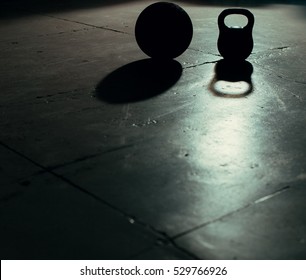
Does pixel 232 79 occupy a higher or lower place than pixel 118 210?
higher

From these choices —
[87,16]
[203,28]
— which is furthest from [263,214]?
[87,16]

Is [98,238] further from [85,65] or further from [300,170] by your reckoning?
[85,65]

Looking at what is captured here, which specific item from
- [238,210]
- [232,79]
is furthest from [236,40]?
[238,210]

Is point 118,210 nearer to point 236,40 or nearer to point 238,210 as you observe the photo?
point 238,210

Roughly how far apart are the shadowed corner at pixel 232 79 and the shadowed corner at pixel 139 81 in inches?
13.6

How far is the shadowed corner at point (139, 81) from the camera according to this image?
4734mm

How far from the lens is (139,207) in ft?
9.70

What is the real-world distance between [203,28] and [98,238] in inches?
196

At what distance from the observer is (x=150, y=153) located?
11.8 ft

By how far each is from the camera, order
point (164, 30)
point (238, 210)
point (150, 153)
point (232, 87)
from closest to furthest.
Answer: point (238, 210), point (150, 153), point (232, 87), point (164, 30)

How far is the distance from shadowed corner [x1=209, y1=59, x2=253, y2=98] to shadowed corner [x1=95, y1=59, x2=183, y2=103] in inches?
13.6

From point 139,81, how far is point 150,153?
1.60 meters

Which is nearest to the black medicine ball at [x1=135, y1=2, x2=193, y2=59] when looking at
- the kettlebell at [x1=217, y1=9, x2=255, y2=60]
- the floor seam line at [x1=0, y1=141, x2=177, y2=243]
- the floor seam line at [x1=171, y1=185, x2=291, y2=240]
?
the kettlebell at [x1=217, y1=9, x2=255, y2=60]

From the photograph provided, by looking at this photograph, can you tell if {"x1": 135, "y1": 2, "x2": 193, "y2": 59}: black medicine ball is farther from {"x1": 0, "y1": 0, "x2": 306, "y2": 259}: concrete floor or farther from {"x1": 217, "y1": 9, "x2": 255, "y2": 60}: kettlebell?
{"x1": 217, "y1": 9, "x2": 255, "y2": 60}: kettlebell
